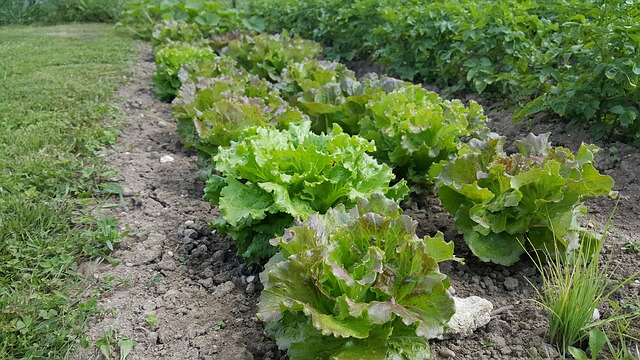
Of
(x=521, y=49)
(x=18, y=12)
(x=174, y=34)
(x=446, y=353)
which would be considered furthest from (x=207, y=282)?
(x=18, y=12)

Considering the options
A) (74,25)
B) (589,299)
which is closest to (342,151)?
(589,299)

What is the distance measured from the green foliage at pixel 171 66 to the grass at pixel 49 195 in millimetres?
619

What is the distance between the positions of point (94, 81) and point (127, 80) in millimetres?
465

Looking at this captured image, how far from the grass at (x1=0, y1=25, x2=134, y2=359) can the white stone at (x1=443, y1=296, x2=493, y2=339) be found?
188 cm

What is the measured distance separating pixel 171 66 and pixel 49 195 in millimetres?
3135

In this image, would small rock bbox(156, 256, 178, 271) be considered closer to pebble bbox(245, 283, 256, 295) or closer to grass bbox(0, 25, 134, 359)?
grass bbox(0, 25, 134, 359)

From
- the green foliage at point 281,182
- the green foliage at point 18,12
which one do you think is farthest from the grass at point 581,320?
the green foliage at point 18,12

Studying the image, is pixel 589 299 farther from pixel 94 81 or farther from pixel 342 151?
pixel 94 81

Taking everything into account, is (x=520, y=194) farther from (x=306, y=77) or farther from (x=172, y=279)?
Result: (x=306, y=77)

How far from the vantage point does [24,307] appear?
2891 mm

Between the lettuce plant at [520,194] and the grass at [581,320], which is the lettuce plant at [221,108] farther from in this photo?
the grass at [581,320]

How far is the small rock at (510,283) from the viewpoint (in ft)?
10.4

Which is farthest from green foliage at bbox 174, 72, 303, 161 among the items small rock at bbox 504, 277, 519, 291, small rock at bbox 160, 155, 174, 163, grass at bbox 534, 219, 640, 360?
grass at bbox 534, 219, 640, 360

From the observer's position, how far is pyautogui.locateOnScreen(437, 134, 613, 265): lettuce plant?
119 inches
